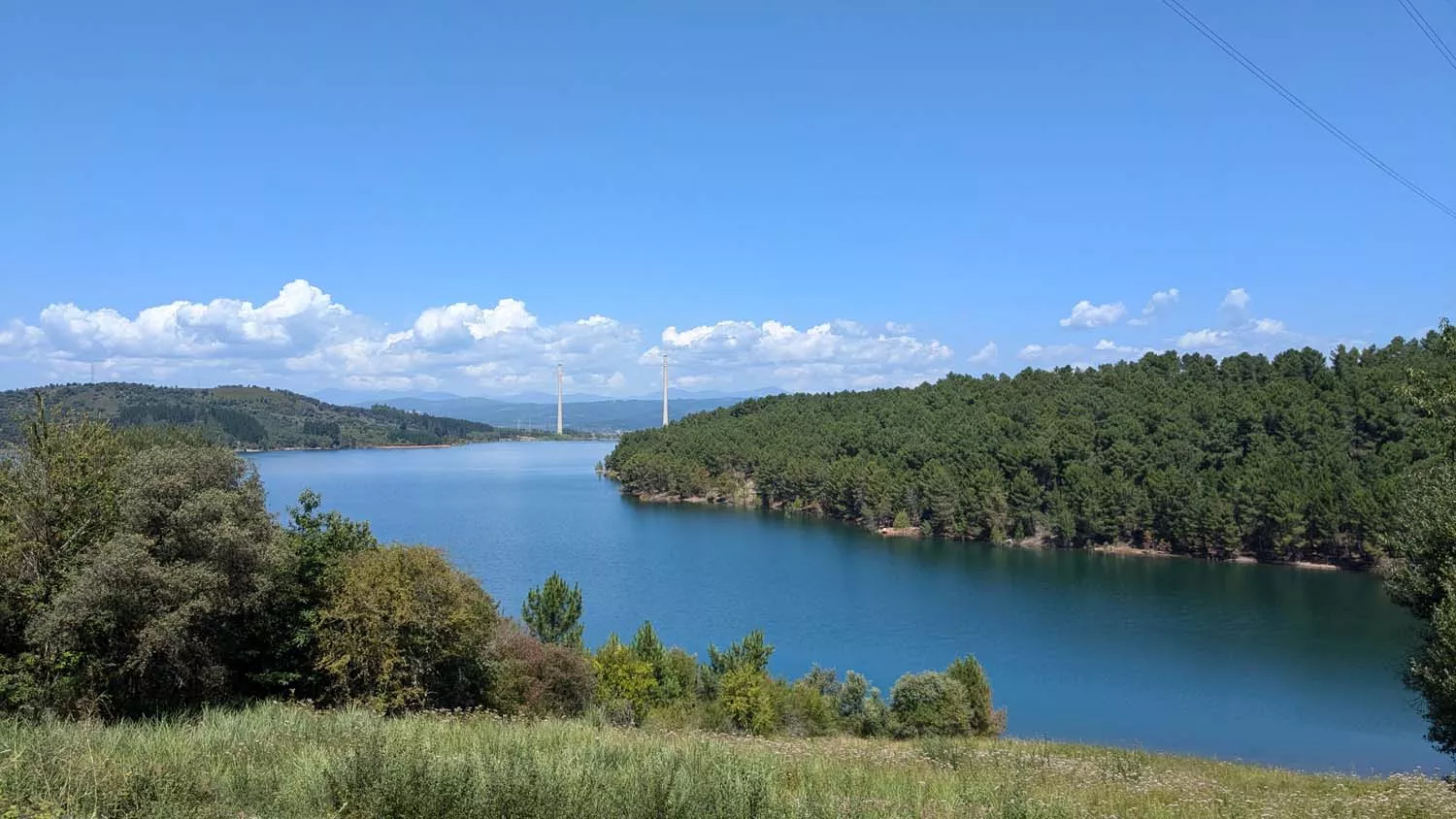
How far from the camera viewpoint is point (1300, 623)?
4178 cm

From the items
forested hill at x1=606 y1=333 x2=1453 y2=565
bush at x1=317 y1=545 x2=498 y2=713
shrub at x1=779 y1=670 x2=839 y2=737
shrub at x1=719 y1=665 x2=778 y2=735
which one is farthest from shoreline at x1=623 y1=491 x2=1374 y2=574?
bush at x1=317 y1=545 x2=498 y2=713

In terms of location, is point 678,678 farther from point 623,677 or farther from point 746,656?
point 623,677

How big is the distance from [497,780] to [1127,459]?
254 feet

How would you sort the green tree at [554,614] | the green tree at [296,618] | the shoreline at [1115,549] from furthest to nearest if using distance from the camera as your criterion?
the shoreline at [1115,549] → the green tree at [554,614] → the green tree at [296,618]

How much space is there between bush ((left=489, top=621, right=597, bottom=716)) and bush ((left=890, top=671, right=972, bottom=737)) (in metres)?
9.40

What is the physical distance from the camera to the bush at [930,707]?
2472cm

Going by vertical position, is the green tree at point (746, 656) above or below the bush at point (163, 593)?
Result: below

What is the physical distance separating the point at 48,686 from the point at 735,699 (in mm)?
17054

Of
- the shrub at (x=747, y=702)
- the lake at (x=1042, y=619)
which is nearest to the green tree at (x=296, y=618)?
the shrub at (x=747, y=702)

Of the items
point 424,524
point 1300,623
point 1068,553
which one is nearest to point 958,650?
point 1300,623

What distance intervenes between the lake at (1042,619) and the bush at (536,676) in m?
13.8

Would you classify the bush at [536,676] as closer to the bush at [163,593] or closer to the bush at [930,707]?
the bush at [163,593]

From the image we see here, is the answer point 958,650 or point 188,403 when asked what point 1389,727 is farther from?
point 188,403

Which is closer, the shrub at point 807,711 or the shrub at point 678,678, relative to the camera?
the shrub at point 807,711
